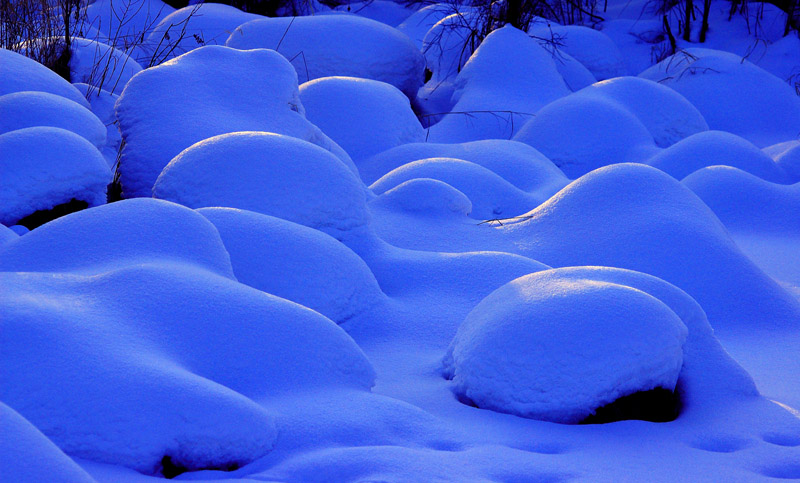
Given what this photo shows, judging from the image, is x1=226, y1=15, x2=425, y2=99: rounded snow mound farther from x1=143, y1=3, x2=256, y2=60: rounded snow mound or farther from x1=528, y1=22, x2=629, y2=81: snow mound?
x1=528, y1=22, x2=629, y2=81: snow mound

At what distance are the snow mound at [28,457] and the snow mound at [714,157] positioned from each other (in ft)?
12.4

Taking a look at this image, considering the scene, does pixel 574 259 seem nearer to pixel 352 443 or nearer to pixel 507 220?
pixel 507 220

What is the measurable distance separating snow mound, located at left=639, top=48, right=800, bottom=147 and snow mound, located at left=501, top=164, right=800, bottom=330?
305cm

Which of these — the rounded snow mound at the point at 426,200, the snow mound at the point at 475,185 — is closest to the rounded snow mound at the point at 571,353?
the rounded snow mound at the point at 426,200

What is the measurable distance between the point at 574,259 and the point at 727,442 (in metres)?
1.22

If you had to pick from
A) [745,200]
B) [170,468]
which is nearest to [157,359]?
[170,468]

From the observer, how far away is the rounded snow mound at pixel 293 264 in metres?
2.18

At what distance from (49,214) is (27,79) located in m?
1.10

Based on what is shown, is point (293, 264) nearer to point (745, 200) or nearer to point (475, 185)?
point (475, 185)

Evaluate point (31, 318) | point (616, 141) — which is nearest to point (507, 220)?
point (616, 141)

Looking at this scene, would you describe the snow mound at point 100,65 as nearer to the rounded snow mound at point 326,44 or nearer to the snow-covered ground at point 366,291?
the snow-covered ground at point 366,291

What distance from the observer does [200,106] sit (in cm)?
327

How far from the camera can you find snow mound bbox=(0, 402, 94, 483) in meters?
1.02

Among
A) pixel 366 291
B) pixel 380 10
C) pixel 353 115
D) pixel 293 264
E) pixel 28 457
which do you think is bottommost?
pixel 380 10
